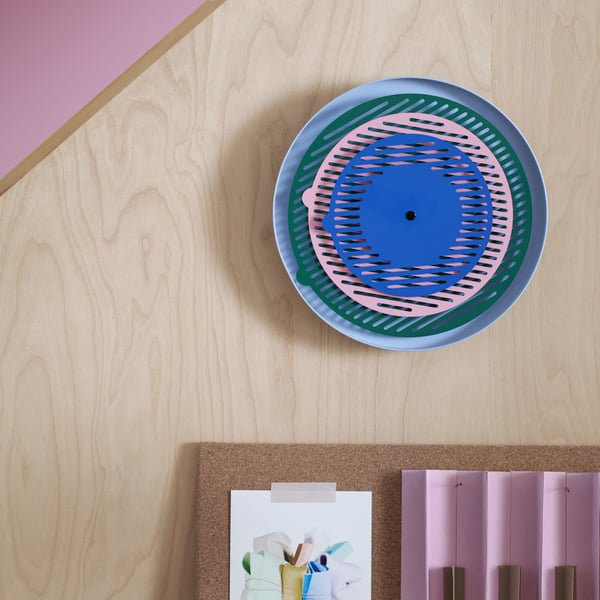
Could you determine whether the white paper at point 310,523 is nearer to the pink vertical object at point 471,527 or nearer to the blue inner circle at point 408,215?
the pink vertical object at point 471,527

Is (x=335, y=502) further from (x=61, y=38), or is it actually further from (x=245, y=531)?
(x=61, y=38)

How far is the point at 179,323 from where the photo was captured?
871 mm

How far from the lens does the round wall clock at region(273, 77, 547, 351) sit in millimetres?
831

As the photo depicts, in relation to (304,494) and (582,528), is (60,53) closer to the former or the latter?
(304,494)

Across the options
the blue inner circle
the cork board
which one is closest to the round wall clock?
the blue inner circle

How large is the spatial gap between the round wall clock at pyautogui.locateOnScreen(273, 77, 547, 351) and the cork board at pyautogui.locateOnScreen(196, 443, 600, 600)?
0.41 feet

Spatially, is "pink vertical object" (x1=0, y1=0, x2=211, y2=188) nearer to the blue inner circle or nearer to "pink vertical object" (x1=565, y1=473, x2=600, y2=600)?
the blue inner circle

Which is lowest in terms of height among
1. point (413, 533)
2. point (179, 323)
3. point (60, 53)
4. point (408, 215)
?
point (413, 533)

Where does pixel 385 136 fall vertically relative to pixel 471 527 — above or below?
above

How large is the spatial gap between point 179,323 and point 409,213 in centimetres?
27

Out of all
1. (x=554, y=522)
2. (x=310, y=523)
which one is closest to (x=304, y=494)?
(x=310, y=523)

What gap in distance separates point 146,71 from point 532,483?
60cm

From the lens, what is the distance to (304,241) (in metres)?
0.84

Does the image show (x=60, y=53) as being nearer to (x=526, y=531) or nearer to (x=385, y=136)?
(x=385, y=136)
